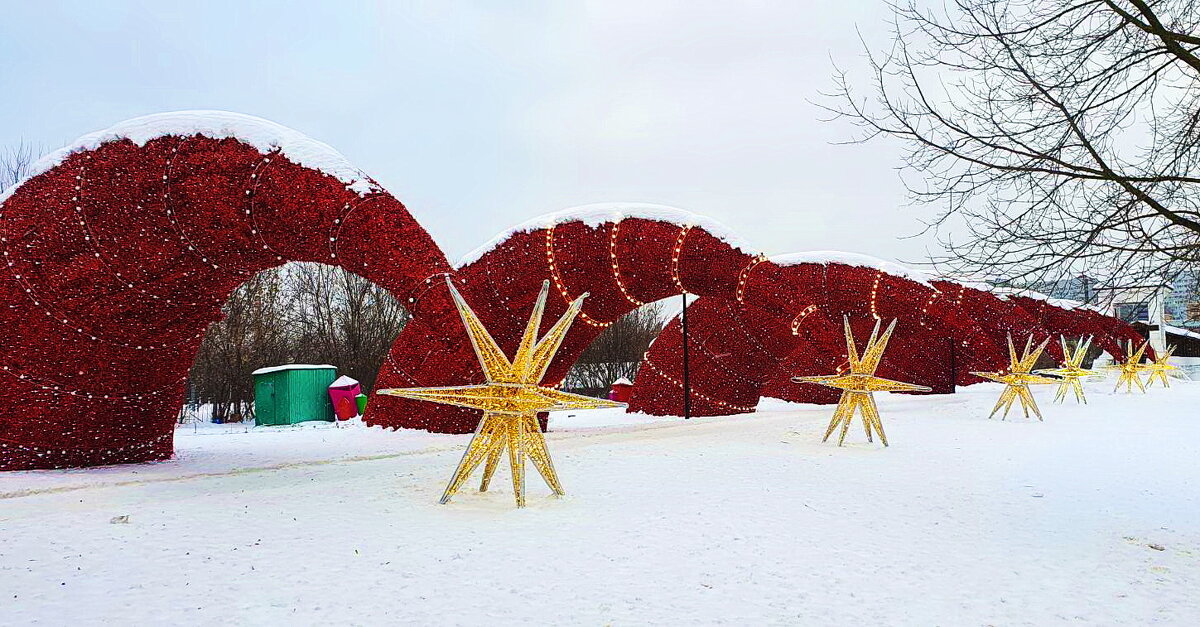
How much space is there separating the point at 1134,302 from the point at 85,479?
9.70 m

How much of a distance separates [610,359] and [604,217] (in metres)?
24.8

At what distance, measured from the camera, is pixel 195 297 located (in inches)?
379

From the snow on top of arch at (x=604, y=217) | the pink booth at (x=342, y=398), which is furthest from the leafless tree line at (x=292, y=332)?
the snow on top of arch at (x=604, y=217)

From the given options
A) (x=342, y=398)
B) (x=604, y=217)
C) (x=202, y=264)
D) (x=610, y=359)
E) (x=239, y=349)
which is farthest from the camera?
(x=610, y=359)

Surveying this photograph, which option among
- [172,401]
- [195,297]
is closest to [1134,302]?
[195,297]

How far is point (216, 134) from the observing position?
930 cm

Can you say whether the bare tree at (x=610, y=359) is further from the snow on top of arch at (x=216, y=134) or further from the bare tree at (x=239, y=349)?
the snow on top of arch at (x=216, y=134)

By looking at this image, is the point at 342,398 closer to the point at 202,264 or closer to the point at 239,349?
the point at 239,349

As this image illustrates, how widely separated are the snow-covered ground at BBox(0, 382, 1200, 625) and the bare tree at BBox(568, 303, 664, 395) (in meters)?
26.2

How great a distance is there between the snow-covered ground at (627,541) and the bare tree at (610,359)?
2621 centimetres

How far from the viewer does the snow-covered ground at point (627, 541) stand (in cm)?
426

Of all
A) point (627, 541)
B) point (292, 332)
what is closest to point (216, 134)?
point (627, 541)

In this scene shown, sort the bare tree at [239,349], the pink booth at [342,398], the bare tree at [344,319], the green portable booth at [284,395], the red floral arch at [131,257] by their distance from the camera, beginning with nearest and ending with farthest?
the red floral arch at [131,257] → the green portable booth at [284,395] → the pink booth at [342,398] → the bare tree at [239,349] → the bare tree at [344,319]

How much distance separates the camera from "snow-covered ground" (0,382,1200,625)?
426 centimetres
